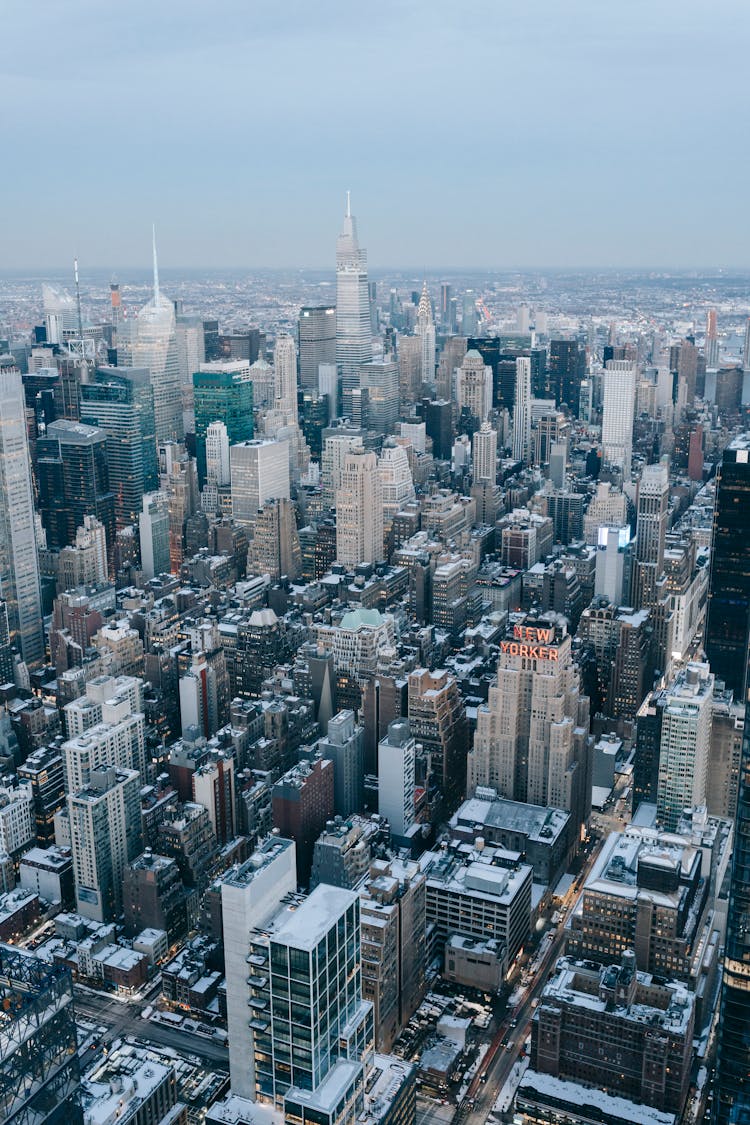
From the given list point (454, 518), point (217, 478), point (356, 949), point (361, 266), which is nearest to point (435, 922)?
point (356, 949)

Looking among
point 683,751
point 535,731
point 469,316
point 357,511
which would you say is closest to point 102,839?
point 535,731

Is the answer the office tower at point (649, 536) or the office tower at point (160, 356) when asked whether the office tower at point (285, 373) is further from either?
the office tower at point (649, 536)

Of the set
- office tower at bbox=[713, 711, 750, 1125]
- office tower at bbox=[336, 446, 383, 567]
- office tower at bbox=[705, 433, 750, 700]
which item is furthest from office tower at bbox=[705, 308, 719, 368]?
office tower at bbox=[713, 711, 750, 1125]

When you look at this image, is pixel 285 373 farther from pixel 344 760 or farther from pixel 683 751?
pixel 683 751

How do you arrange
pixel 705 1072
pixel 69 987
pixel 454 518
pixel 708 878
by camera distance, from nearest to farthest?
pixel 69 987 < pixel 705 1072 < pixel 708 878 < pixel 454 518

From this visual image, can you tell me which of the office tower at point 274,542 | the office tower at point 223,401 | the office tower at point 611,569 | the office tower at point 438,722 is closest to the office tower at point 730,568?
the office tower at point 611,569

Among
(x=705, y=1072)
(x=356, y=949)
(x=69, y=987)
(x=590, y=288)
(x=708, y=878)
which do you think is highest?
(x=590, y=288)

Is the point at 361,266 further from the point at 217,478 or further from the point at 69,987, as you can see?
the point at 69,987
